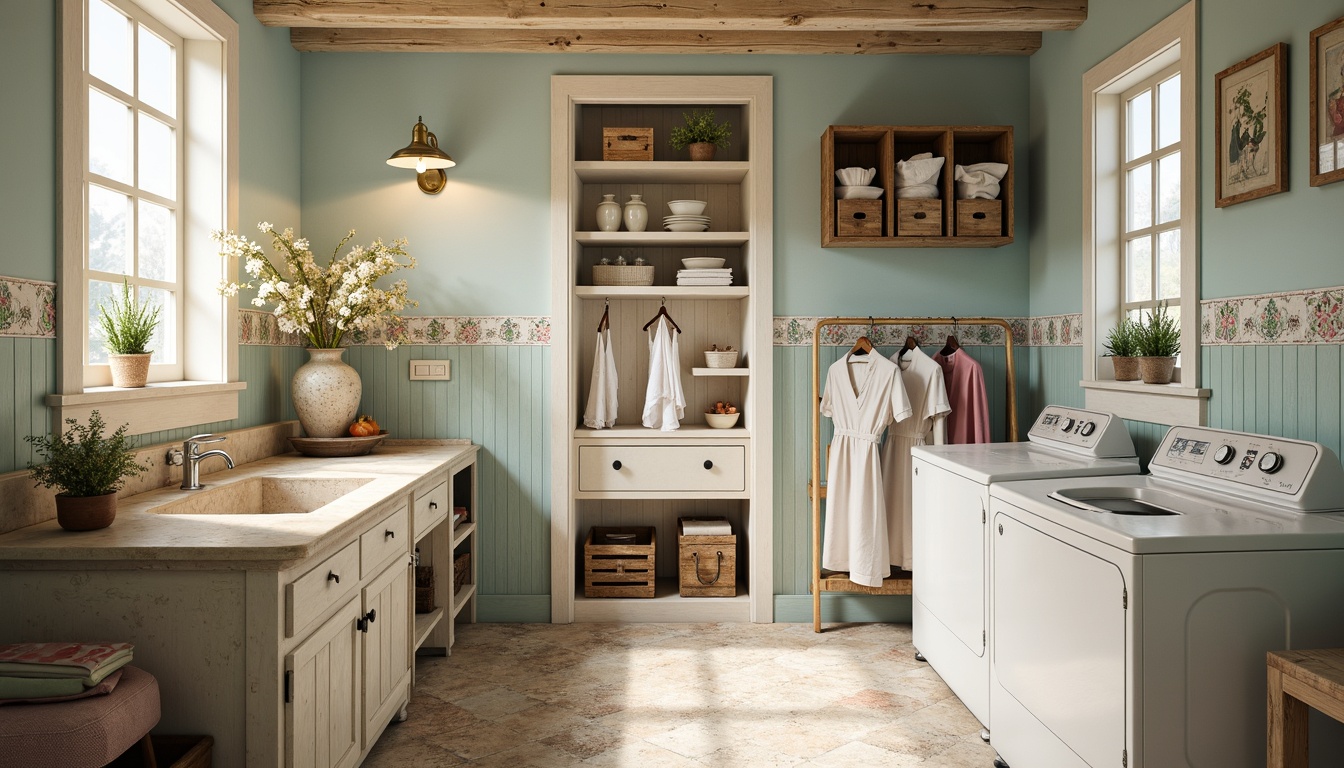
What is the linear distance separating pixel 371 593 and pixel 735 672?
1481 millimetres

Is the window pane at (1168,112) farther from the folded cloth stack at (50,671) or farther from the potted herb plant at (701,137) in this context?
the folded cloth stack at (50,671)

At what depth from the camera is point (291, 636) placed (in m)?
1.87

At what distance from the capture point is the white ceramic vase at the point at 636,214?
3.83m

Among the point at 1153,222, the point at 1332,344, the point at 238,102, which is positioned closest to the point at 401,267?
the point at 238,102

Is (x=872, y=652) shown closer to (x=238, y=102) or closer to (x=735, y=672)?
(x=735, y=672)

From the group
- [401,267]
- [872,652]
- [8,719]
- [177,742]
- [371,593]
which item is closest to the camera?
[8,719]

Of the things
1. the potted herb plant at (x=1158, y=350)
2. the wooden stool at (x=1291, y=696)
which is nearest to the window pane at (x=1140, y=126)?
the potted herb plant at (x=1158, y=350)

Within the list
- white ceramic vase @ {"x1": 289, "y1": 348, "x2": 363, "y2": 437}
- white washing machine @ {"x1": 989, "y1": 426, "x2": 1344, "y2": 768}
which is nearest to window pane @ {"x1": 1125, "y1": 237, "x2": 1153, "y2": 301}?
white washing machine @ {"x1": 989, "y1": 426, "x2": 1344, "y2": 768}

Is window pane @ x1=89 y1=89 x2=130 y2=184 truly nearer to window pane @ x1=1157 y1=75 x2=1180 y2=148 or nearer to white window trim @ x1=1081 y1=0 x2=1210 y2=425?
white window trim @ x1=1081 y1=0 x2=1210 y2=425

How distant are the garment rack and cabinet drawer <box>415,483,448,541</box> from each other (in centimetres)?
157

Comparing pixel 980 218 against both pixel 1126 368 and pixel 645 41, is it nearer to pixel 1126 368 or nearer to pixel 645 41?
pixel 1126 368

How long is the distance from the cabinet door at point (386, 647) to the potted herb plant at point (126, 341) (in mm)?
950

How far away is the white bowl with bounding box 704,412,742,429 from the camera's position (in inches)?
154

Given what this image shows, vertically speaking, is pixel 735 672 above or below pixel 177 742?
below
